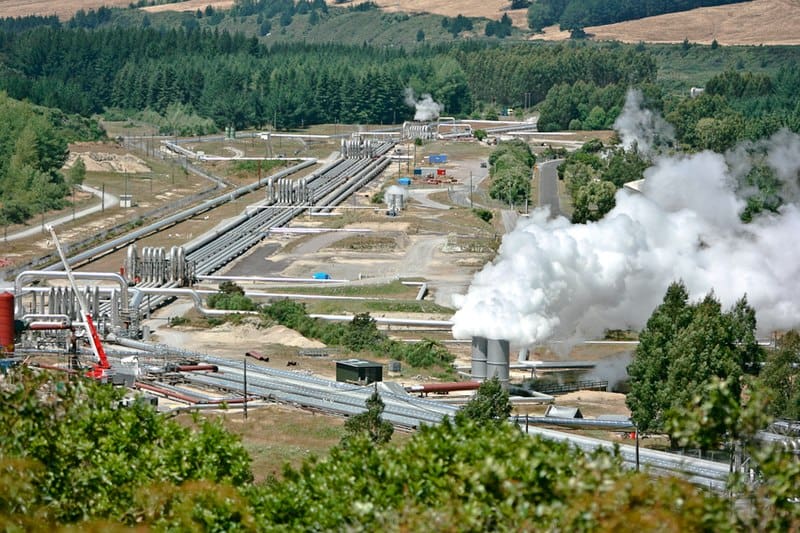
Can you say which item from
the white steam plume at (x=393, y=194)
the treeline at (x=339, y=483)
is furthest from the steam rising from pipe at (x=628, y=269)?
the white steam plume at (x=393, y=194)

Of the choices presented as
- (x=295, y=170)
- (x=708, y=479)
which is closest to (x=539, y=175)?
(x=295, y=170)

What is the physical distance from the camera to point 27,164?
12731 centimetres

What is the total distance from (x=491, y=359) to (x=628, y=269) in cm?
1047

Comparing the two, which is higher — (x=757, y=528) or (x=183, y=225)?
(x=757, y=528)

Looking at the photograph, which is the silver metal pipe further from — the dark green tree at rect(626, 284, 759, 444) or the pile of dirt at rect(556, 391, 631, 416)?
the dark green tree at rect(626, 284, 759, 444)

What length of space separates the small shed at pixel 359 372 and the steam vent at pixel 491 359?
4.02 metres

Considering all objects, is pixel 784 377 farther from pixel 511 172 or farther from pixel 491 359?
pixel 511 172

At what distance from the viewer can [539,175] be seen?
14638 cm

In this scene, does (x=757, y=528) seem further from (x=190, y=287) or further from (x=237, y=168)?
(x=237, y=168)

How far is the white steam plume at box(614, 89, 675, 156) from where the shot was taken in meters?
164

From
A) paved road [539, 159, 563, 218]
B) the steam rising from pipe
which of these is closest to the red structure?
the steam rising from pipe

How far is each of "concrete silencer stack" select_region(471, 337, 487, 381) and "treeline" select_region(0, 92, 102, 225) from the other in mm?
58310

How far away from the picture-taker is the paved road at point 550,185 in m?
123

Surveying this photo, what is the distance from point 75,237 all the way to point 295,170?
4779 cm
